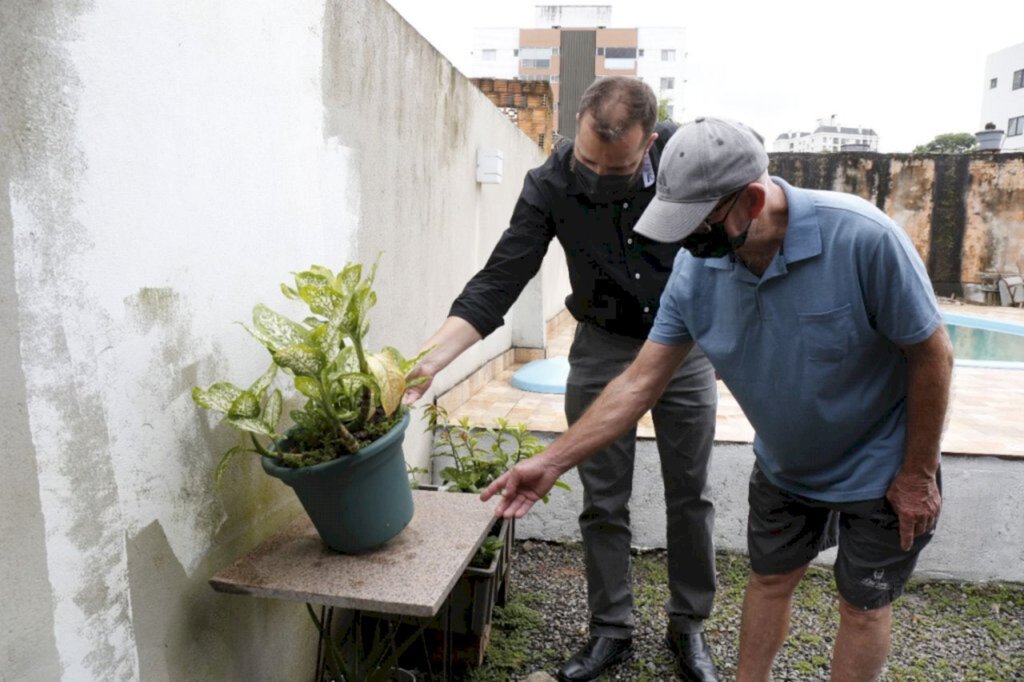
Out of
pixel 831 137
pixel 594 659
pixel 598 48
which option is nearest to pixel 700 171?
pixel 594 659

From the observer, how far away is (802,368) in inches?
65.0

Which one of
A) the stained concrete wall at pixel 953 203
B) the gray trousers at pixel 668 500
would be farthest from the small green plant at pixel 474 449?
the stained concrete wall at pixel 953 203

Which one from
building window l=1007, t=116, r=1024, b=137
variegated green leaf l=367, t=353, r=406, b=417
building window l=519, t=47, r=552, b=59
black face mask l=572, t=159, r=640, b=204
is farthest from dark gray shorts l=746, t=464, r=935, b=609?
building window l=519, t=47, r=552, b=59

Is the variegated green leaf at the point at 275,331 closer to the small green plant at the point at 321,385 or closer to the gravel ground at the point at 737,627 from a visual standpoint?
the small green plant at the point at 321,385

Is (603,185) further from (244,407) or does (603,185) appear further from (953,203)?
(953,203)

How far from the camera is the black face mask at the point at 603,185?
2203mm

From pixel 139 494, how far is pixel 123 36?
82 cm

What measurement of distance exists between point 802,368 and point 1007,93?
45.0 meters

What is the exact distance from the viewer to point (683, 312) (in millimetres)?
1822

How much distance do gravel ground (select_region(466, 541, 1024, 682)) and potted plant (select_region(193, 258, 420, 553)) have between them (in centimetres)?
109

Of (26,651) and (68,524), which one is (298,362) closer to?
(68,524)

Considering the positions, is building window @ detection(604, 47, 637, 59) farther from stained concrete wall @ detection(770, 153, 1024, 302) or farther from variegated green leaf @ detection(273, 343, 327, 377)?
variegated green leaf @ detection(273, 343, 327, 377)

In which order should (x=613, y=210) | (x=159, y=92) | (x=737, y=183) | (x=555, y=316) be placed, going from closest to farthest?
(x=159, y=92)
(x=737, y=183)
(x=613, y=210)
(x=555, y=316)

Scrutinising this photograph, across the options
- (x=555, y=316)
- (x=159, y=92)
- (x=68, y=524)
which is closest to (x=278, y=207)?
(x=159, y=92)
